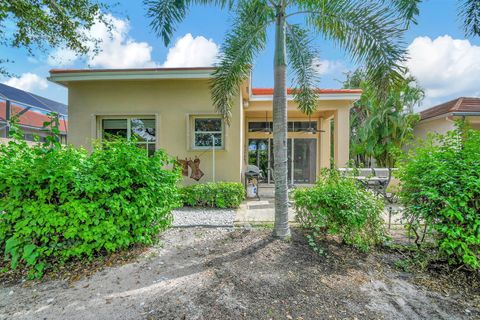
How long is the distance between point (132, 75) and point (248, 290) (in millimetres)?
7555

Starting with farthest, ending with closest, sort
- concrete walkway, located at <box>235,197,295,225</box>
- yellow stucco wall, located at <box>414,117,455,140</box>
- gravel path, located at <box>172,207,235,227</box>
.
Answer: yellow stucco wall, located at <box>414,117,455,140</box> → concrete walkway, located at <box>235,197,295,225</box> → gravel path, located at <box>172,207,235,227</box>

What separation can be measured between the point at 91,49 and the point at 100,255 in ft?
32.5

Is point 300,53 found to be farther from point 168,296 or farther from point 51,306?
point 51,306

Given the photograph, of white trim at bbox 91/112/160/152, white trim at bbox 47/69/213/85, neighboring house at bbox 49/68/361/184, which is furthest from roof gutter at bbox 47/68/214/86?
white trim at bbox 91/112/160/152

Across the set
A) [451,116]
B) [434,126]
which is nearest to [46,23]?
[451,116]

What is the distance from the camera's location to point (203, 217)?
6.14 m

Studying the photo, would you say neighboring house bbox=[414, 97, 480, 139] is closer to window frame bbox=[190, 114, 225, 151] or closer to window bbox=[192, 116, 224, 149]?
window frame bbox=[190, 114, 225, 151]

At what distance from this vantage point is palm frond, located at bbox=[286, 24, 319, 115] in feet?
17.2

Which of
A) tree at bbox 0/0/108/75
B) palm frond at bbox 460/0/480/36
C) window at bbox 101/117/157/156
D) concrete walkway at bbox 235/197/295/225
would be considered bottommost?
concrete walkway at bbox 235/197/295/225

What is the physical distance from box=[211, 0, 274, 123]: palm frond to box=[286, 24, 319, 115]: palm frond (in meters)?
0.62

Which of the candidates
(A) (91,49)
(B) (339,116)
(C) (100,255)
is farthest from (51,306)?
(A) (91,49)

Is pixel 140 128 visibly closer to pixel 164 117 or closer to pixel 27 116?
pixel 164 117

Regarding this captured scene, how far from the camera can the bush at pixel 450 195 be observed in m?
3.26

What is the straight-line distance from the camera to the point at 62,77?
26.1 ft
